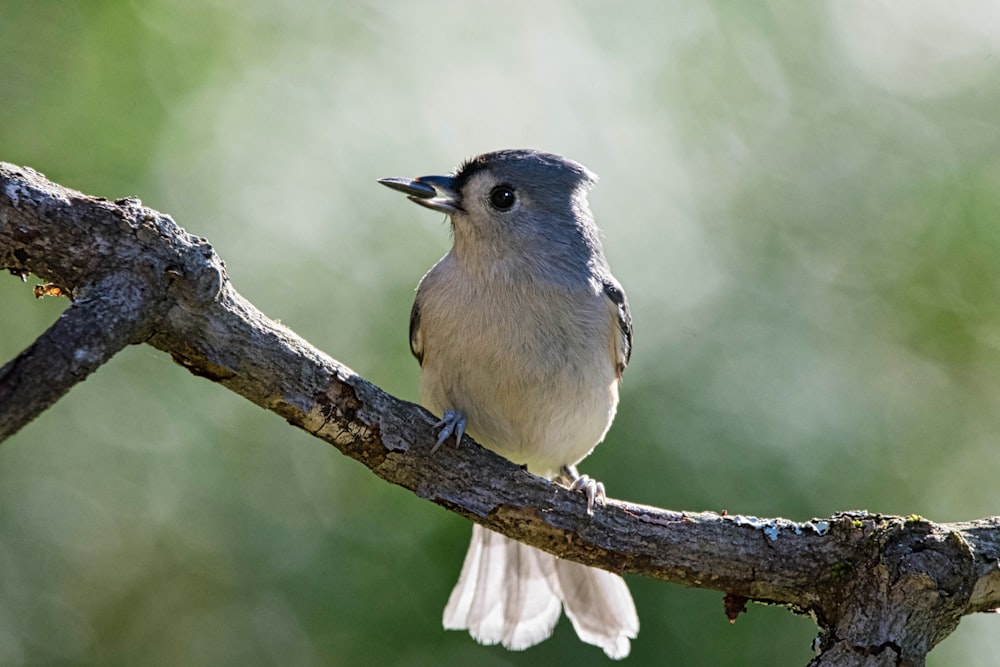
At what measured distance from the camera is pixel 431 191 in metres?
4.25

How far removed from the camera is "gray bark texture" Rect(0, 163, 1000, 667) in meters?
2.43

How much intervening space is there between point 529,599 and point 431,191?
2008 mm

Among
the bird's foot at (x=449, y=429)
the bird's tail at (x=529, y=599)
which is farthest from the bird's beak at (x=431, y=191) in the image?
the bird's tail at (x=529, y=599)

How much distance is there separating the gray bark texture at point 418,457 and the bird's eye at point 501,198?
137 cm

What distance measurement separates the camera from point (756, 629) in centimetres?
465

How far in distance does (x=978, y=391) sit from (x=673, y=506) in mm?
1948

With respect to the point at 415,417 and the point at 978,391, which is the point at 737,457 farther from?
the point at 415,417

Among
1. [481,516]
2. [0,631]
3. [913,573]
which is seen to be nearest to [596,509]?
[481,516]

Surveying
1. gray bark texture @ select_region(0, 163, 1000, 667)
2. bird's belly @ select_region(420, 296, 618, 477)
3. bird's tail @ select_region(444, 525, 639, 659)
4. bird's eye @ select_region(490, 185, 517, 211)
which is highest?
bird's eye @ select_region(490, 185, 517, 211)

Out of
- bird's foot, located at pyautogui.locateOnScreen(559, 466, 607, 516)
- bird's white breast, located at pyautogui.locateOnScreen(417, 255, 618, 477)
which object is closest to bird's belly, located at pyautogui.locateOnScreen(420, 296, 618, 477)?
bird's white breast, located at pyautogui.locateOnScreen(417, 255, 618, 477)

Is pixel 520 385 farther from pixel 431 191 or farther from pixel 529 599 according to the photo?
pixel 529 599

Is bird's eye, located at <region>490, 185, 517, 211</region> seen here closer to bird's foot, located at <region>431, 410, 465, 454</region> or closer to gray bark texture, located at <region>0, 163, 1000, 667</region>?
bird's foot, located at <region>431, 410, 465, 454</region>

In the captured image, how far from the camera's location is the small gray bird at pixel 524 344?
405 centimetres

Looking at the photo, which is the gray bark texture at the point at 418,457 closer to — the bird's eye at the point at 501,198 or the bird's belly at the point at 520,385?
the bird's belly at the point at 520,385
